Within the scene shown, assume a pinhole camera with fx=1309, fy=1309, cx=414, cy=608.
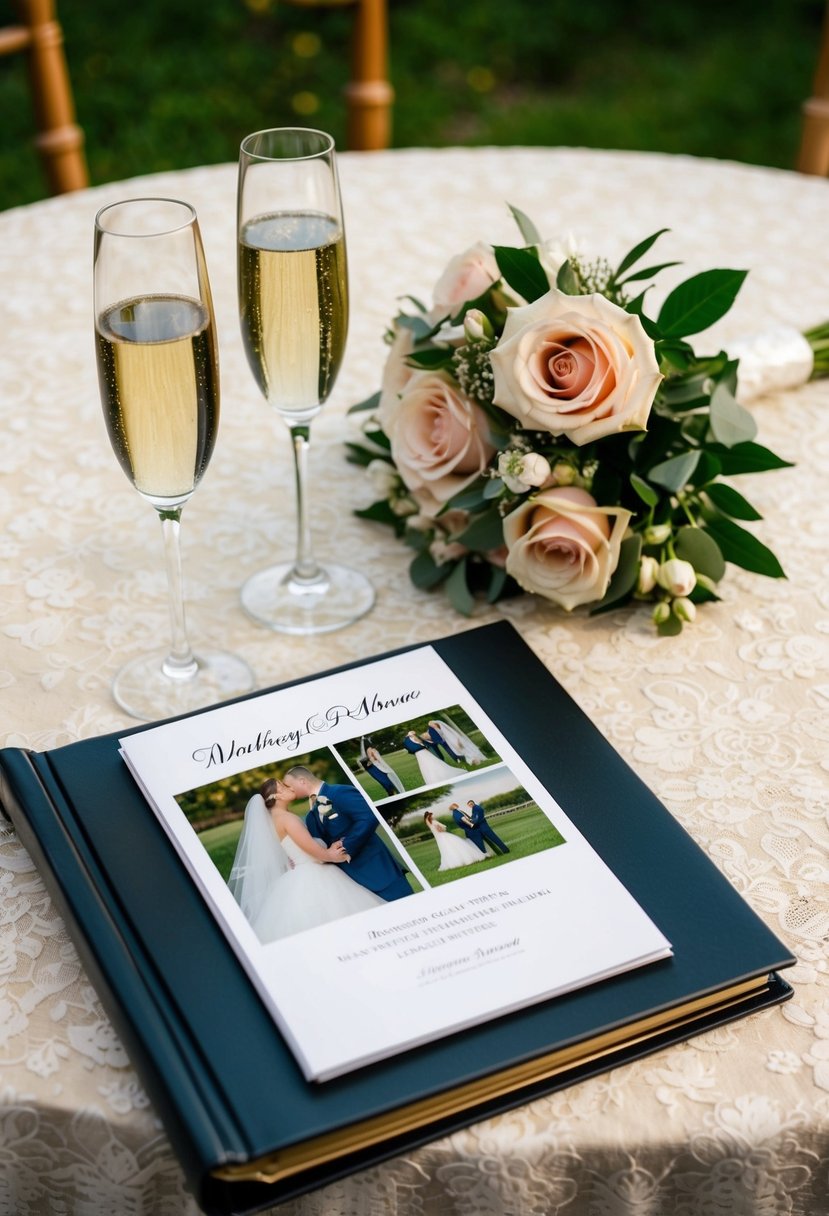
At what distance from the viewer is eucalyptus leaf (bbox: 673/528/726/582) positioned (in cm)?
115

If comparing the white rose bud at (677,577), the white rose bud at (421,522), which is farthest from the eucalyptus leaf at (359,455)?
the white rose bud at (677,577)

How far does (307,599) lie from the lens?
3.88ft

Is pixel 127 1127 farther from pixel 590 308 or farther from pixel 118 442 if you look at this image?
pixel 590 308

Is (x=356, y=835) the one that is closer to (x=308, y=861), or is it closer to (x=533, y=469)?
(x=308, y=861)

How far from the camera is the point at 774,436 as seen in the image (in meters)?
1.42

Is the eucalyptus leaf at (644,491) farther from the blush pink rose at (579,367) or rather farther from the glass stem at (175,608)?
the glass stem at (175,608)

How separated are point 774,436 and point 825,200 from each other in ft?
2.16

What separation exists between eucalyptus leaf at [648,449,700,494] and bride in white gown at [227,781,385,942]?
44 centimetres

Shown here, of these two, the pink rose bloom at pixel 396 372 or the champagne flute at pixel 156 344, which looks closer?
the champagne flute at pixel 156 344

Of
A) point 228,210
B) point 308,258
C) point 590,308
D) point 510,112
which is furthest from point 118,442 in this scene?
point 510,112

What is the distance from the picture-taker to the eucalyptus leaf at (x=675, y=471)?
1.11 meters

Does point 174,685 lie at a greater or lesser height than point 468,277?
lesser

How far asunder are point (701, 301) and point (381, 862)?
58 centimetres

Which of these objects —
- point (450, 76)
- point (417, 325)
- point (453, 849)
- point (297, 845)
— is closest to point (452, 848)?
point (453, 849)
